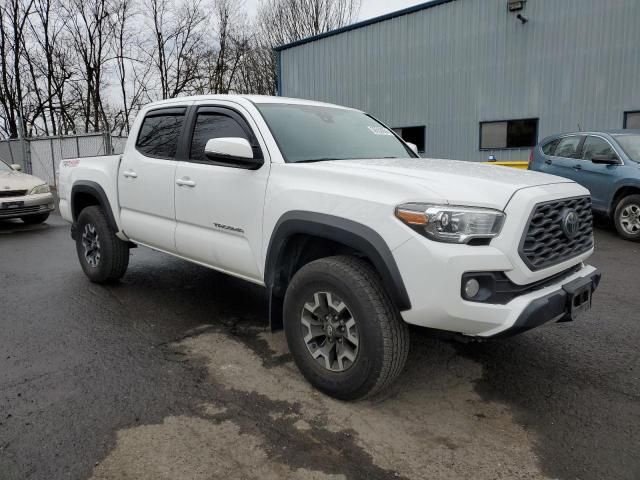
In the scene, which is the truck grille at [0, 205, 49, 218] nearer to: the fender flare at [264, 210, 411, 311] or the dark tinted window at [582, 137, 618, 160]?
the fender flare at [264, 210, 411, 311]

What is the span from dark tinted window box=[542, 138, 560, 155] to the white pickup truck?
241 inches

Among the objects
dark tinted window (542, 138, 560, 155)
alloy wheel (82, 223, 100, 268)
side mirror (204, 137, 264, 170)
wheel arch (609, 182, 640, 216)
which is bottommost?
alloy wheel (82, 223, 100, 268)

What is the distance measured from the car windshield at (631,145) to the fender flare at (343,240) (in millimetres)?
6969

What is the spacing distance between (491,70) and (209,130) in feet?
43.3

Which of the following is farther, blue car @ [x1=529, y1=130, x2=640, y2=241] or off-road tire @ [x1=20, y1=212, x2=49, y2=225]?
off-road tire @ [x1=20, y1=212, x2=49, y2=225]

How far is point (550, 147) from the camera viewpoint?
947 centimetres

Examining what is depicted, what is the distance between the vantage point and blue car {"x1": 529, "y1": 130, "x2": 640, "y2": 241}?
7777mm

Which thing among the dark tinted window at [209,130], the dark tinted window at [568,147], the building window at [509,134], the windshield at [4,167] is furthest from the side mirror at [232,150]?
the building window at [509,134]

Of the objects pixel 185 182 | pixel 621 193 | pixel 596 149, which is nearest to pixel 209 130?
pixel 185 182

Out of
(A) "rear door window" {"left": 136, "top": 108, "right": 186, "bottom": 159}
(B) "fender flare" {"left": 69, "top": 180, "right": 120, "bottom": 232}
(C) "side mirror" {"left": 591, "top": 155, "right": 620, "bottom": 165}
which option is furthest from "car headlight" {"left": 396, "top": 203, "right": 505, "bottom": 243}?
(C) "side mirror" {"left": 591, "top": 155, "right": 620, "bottom": 165}

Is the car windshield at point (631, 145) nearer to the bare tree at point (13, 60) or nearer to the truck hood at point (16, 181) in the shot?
the truck hood at point (16, 181)

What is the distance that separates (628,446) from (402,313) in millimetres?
1285

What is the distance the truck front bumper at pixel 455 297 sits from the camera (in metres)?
2.49

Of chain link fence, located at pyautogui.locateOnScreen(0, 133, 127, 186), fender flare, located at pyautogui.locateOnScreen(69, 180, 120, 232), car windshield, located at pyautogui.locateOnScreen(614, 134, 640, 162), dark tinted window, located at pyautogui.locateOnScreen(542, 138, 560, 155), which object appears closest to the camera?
fender flare, located at pyautogui.locateOnScreen(69, 180, 120, 232)
